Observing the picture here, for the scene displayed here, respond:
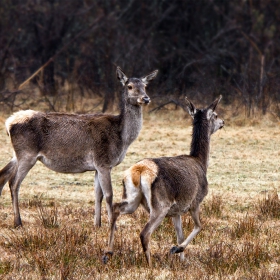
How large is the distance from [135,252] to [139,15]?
1925cm

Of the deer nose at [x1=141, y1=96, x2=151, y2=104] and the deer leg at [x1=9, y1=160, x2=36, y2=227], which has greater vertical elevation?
the deer nose at [x1=141, y1=96, x2=151, y2=104]

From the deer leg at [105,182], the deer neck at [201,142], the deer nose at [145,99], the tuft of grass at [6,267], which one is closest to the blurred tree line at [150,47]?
the deer nose at [145,99]

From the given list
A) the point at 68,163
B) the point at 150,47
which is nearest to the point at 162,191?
the point at 68,163

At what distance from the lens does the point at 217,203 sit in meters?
8.91

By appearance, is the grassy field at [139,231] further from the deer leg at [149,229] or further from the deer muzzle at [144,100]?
the deer muzzle at [144,100]

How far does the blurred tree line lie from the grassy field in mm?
5606

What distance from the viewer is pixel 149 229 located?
20.2 feet

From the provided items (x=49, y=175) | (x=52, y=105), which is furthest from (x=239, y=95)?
(x=49, y=175)

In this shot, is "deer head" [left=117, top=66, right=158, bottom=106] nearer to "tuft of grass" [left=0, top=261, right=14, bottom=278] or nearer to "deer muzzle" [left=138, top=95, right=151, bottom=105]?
"deer muzzle" [left=138, top=95, right=151, bottom=105]

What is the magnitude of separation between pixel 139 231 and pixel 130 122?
1522 mm

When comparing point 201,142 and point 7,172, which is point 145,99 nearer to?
point 201,142

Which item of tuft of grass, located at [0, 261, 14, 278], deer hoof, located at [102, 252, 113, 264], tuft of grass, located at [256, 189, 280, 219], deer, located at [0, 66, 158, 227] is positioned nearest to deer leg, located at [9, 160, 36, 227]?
deer, located at [0, 66, 158, 227]

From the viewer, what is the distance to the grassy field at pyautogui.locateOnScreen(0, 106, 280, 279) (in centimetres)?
626

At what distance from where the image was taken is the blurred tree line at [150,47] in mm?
18859
